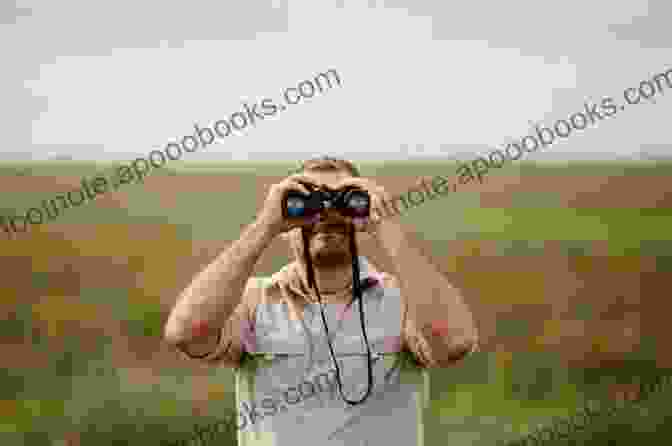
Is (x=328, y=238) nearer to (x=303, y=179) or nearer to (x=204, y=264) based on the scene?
(x=303, y=179)

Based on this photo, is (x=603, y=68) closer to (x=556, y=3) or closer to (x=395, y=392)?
(x=556, y=3)

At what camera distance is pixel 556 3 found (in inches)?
75.8

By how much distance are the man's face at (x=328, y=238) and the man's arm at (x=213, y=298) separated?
0.08 meters

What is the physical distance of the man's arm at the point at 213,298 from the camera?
0.76 m

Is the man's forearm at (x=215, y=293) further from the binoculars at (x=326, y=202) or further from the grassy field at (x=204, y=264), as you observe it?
the grassy field at (x=204, y=264)

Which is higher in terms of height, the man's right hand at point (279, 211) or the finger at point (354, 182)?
the finger at point (354, 182)

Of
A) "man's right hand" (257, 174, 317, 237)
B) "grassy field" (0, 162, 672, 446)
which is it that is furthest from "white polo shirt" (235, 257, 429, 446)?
"grassy field" (0, 162, 672, 446)

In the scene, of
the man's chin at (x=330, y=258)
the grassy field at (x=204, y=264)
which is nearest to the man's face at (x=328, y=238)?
the man's chin at (x=330, y=258)

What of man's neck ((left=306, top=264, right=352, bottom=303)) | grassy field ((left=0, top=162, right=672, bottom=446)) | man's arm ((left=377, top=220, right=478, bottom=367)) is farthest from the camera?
grassy field ((left=0, top=162, right=672, bottom=446))

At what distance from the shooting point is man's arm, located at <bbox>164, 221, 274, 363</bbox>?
2.48 feet

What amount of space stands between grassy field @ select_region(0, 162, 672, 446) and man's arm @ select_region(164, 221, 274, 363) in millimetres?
1092

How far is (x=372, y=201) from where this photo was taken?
79 centimetres

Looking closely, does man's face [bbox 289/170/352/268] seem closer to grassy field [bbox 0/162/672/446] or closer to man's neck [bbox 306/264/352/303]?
man's neck [bbox 306/264/352/303]

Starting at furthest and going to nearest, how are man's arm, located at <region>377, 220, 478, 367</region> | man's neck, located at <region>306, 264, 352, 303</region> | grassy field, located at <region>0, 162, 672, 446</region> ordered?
1. grassy field, located at <region>0, 162, 672, 446</region>
2. man's neck, located at <region>306, 264, 352, 303</region>
3. man's arm, located at <region>377, 220, 478, 367</region>
